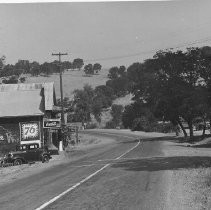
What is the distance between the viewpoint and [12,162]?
37.2 m

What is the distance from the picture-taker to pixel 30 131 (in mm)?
47281

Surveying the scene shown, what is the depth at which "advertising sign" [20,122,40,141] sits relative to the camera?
47031 millimetres

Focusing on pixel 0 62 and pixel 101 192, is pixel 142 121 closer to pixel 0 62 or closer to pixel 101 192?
pixel 0 62

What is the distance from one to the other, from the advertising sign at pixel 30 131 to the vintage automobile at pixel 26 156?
8119 mm

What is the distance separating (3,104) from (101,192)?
33.5 m

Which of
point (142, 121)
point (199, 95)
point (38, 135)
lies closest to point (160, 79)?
point (38, 135)

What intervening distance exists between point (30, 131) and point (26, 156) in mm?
9628

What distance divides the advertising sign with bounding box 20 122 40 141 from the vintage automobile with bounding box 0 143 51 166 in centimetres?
812

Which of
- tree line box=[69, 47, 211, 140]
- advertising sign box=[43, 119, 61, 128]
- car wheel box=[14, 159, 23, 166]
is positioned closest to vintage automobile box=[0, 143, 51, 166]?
car wheel box=[14, 159, 23, 166]

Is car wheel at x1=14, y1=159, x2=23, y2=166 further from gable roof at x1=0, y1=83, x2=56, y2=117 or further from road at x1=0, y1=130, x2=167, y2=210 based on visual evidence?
road at x1=0, y1=130, x2=167, y2=210

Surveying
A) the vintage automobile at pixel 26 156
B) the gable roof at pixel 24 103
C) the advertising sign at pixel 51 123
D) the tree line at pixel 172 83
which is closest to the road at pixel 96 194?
the vintage automobile at pixel 26 156

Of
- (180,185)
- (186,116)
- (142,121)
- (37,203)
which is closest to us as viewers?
(37,203)

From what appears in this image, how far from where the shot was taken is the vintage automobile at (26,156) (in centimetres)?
3725

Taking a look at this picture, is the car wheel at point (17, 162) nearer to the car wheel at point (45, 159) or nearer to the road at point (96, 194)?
the car wheel at point (45, 159)
